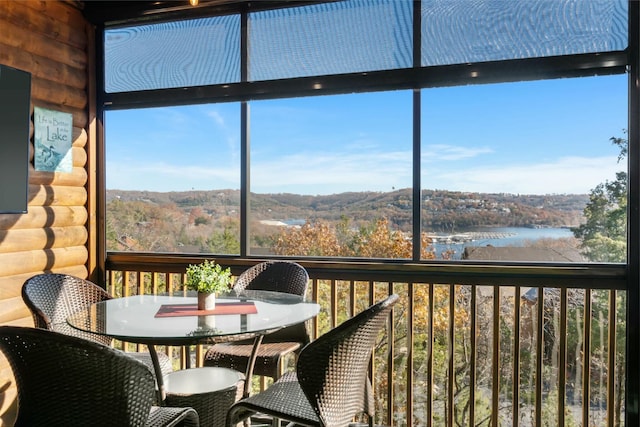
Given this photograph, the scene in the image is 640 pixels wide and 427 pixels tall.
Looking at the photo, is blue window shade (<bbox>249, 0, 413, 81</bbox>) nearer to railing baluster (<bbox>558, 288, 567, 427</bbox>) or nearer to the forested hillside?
the forested hillside

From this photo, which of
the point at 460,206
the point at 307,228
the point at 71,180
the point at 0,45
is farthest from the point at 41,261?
the point at 460,206

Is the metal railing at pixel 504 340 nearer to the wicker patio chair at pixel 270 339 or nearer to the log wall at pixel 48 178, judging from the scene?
the wicker patio chair at pixel 270 339

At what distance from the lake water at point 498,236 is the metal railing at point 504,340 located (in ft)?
0.51

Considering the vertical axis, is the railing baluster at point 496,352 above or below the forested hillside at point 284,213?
below

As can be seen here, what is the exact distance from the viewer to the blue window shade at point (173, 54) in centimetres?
355

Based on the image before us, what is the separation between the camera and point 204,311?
2.34 meters

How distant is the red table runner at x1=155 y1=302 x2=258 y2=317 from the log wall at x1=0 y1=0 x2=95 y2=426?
1.36 m

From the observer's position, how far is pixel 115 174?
12.8ft

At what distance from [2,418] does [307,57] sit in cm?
312

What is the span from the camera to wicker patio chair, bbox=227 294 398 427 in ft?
5.99

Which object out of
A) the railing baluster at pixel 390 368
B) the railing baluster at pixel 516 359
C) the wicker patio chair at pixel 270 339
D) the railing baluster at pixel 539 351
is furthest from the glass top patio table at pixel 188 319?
the railing baluster at pixel 539 351

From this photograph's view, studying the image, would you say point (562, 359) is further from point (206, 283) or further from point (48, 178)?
point (48, 178)

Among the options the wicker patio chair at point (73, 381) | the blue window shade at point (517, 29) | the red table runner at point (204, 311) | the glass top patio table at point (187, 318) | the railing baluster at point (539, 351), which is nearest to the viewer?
the wicker patio chair at point (73, 381)

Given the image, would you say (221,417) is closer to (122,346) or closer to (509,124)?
(122,346)
